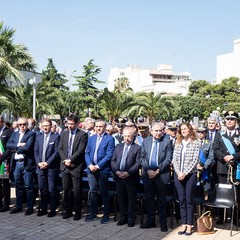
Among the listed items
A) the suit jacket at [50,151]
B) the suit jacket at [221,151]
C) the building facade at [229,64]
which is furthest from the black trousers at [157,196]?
the building facade at [229,64]

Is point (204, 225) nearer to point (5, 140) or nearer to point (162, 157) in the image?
point (162, 157)

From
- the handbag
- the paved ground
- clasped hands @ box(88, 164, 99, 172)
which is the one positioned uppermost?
clasped hands @ box(88, 164, 99, 172)

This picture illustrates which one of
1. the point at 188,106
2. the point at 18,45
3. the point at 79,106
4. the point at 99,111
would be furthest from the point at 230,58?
the point at 18,45

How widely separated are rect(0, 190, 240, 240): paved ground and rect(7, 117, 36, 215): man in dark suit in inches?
23.7

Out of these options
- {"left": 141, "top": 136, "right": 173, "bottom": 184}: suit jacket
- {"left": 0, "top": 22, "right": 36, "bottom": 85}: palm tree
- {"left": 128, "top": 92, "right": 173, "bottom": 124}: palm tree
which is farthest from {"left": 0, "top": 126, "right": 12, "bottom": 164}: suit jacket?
{"left": 128, "top": 92, "right": 173, "bottom": 124}: palm tree

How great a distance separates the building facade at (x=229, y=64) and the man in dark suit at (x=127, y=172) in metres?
102

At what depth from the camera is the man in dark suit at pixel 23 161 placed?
26.8ft

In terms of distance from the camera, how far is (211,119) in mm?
8680

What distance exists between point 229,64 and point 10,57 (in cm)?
10057

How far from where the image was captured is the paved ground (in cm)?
672

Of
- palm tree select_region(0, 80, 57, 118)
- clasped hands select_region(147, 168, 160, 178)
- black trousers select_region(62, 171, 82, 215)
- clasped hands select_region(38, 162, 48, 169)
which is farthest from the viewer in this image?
palm tree select_region(0, 80, 57, 118)

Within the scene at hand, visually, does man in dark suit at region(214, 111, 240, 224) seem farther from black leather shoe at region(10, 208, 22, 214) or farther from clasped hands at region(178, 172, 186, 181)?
black leather shoe at region(10, 208, 22, 214)

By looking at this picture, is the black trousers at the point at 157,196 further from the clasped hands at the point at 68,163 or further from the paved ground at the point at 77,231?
the clasped hands at the point at 68,163

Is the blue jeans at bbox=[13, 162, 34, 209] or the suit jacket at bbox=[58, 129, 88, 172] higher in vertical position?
the suit jacket at bbox=[58, 129, 88, 172]
